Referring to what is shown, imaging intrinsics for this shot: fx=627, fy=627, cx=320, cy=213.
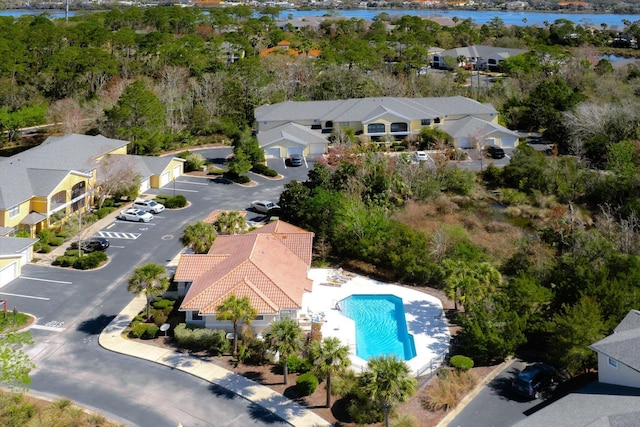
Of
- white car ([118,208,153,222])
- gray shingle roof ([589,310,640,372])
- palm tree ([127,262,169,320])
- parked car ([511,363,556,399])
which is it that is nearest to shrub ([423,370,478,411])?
parked car ([511,363,556,399])

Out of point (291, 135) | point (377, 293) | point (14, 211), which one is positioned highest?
point (291, 135)

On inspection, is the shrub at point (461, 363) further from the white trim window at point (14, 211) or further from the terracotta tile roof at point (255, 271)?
the white trim window at point (14, 211)

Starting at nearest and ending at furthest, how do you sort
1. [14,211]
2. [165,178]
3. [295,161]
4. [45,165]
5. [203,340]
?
[203,340] → [14,211] → [45,165] → [165,178] → [295,161]

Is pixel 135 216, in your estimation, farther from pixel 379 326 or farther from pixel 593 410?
pixel 593 410

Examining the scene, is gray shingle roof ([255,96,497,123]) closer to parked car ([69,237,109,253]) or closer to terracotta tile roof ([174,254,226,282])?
parked car ([69,237,109,253])

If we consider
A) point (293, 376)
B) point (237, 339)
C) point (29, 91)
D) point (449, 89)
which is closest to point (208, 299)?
point (237, 339)

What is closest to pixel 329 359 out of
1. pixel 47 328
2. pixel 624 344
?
pixel 624 344

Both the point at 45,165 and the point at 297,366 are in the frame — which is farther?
the point at 45,165
